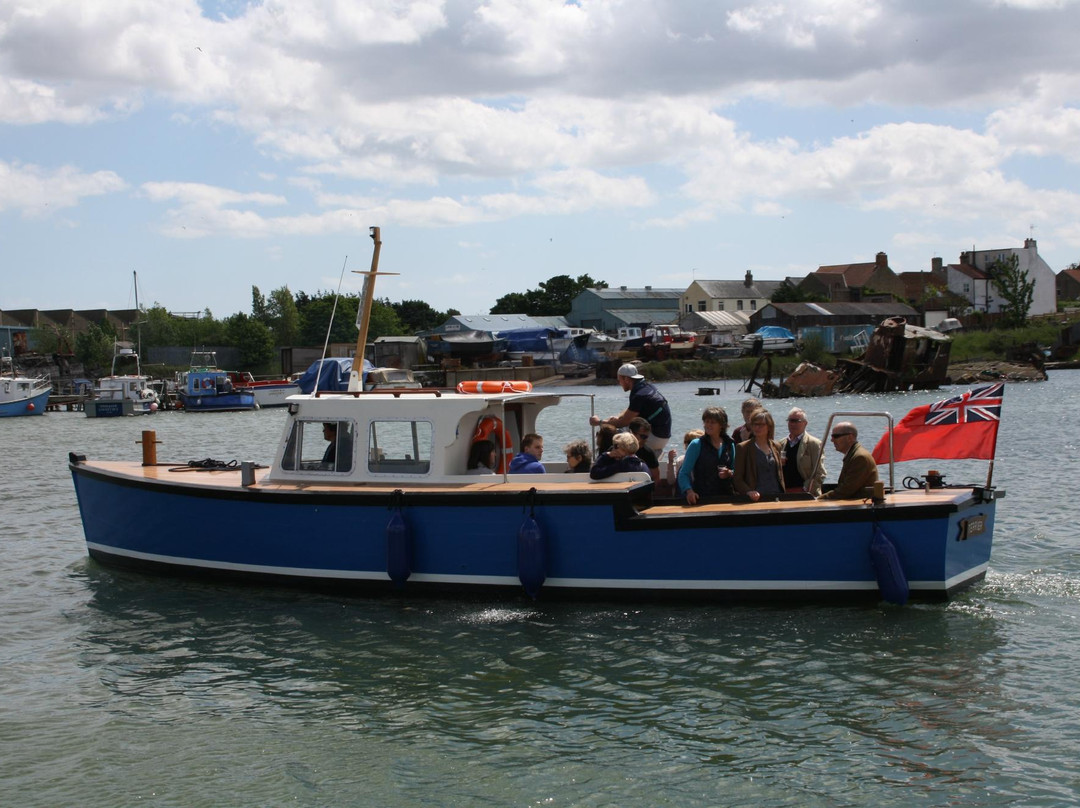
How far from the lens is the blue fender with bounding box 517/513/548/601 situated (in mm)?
11406

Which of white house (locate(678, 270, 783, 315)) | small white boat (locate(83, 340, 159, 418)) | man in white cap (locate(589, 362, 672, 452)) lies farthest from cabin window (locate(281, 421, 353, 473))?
white house (locate(678, 270, 783, 315))

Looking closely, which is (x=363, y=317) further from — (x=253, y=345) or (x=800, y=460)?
(x=253, y=345)

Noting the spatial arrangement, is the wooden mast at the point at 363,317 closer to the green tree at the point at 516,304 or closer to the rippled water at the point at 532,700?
the rippled water at the point at 532,700

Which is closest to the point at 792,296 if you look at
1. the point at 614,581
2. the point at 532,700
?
the point at 614,581

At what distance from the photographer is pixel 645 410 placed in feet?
41.2

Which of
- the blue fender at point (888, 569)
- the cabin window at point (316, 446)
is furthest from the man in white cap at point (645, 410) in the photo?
the cabin window at point (316, 446)

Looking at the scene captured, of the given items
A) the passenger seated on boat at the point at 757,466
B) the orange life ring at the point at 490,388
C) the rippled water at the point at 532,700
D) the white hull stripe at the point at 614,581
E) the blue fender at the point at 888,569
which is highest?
the orange life ring at the point at 490,388

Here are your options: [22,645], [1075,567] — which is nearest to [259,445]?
[22,645]

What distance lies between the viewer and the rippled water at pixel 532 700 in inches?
309

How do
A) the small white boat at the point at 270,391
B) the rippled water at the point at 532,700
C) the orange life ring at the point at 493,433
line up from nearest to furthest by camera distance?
the rippled water at the point at 532,700, the orange life ring at the point at 493,433, the small white boat at the point at 270,391

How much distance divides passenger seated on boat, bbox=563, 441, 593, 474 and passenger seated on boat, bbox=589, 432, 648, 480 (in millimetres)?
573

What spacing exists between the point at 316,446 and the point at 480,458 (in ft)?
6.62

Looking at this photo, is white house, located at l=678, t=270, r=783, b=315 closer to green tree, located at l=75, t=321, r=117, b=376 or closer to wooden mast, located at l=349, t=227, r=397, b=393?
green tree, located at l=75, t=321, r=117, b=376

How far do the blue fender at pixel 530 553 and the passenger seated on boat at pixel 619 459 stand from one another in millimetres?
916
